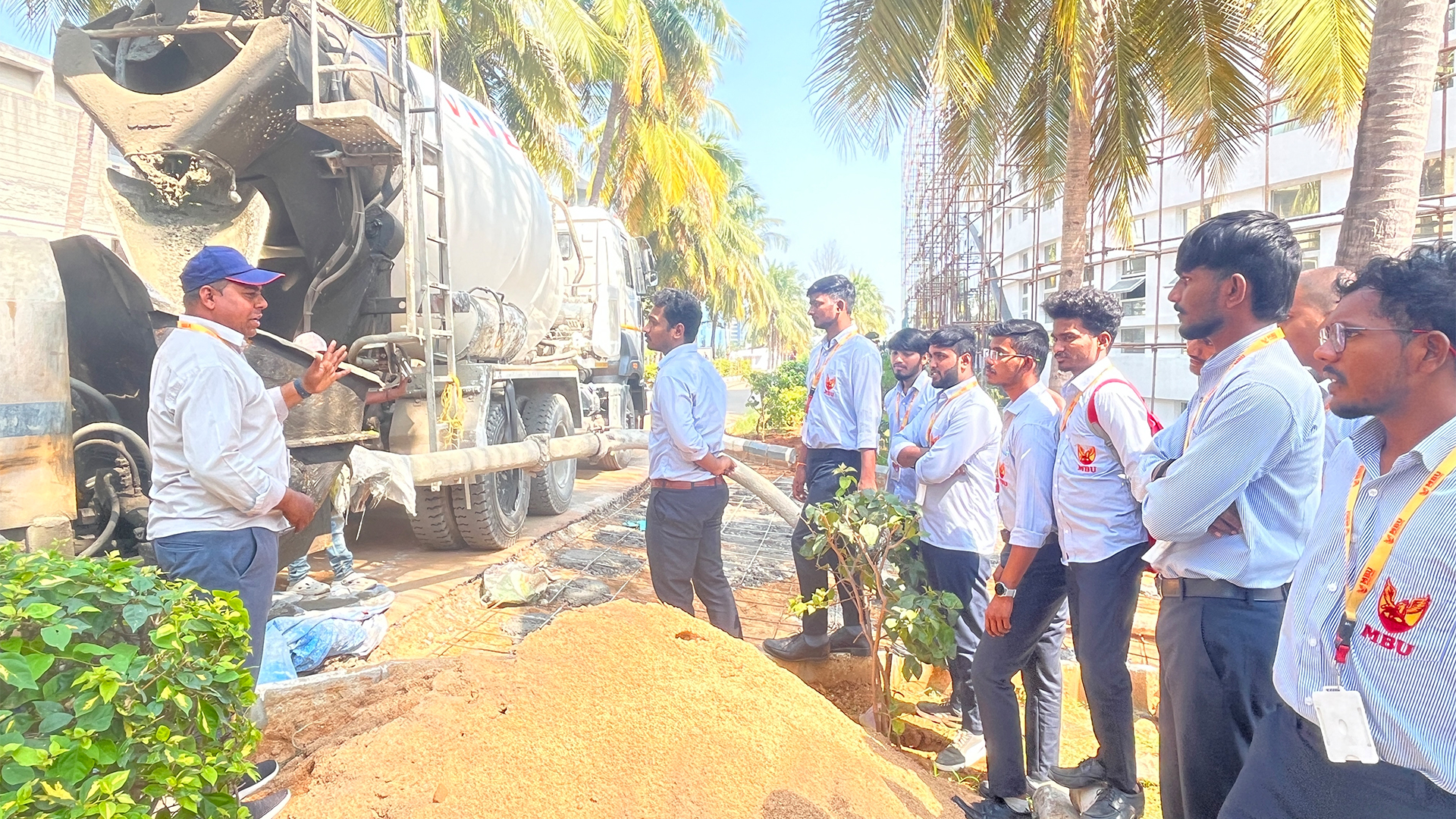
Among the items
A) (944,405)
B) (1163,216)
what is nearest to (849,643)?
(944,405)

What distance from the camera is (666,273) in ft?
84.6

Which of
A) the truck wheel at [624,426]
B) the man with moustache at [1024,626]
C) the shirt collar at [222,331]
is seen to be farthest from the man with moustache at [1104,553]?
the truck wheel at [624,426]

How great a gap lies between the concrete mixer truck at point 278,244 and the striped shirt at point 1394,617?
3.71 meters

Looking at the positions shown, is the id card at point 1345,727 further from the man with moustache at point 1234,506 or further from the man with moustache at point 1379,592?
the man with moustache at point 1234,506

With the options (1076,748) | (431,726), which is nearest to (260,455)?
(431,726)

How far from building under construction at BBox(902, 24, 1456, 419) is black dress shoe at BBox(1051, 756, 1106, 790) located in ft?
21.2

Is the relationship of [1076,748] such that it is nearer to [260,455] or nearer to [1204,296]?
[1204,296]

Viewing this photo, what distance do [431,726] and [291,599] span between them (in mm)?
2405

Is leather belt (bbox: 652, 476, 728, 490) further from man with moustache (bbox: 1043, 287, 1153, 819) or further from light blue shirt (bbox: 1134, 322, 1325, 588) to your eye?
light blue shirt (bbox: 1134, 322, 1325, 588)

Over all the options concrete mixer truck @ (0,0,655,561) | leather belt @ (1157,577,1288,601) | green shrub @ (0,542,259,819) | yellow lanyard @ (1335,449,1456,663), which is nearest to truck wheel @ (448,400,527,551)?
concrete mixer truck @ (0,0,655,561)

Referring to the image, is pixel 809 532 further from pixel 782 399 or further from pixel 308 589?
pixel 782 399

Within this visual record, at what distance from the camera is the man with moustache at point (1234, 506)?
1.90 metres

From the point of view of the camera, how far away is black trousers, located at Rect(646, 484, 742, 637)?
12.6ft

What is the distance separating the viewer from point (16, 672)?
1438 mm
